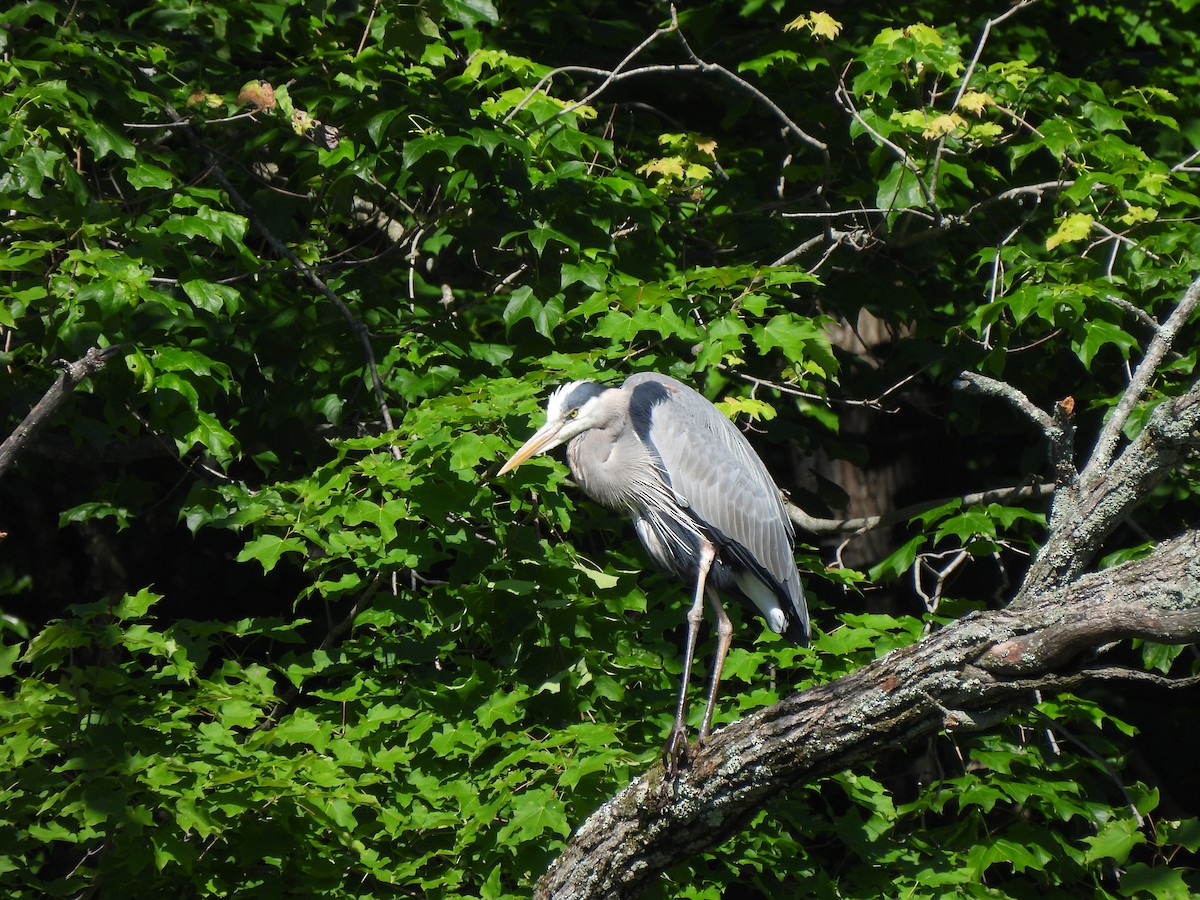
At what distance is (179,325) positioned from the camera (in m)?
3.58

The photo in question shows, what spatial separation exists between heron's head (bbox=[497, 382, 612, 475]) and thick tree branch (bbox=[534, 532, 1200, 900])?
129cm

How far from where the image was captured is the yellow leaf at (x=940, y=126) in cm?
408

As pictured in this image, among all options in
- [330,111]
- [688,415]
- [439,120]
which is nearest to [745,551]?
[688,415]

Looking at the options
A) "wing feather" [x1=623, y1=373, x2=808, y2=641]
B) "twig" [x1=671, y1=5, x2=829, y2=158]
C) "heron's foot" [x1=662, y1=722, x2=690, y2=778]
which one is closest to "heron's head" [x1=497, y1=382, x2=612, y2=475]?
"wing feather" [x1=623, y1=373, x2=808, y2=641]

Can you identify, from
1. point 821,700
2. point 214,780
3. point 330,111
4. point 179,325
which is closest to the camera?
point 821,700

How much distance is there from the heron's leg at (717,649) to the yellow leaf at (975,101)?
73.0 inches

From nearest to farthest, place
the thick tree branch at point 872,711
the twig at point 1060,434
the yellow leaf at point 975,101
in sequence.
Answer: the thick tree branch at point 872,711
the twig at point 1060,434
the yellow leaf at point 975,101

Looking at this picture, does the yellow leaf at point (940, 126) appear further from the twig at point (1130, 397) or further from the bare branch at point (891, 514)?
the twig at point (1130, 397)

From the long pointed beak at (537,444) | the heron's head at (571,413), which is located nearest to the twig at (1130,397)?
the long pointed beak at (537,444)

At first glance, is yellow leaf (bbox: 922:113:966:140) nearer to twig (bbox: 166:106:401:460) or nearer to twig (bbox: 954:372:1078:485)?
twig (bbox: 954:372:1078:485)

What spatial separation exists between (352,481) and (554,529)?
62cm

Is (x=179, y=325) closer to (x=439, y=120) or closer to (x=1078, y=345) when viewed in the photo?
(x=439, y=120)

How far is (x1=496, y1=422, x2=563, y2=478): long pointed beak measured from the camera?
11.1ft

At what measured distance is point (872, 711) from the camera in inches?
94.7
